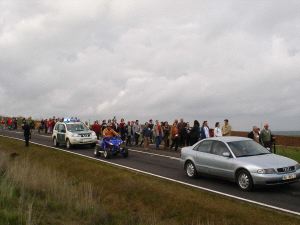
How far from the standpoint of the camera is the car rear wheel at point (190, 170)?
1626cm

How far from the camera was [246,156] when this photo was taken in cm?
1424

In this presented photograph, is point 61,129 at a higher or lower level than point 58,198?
higher

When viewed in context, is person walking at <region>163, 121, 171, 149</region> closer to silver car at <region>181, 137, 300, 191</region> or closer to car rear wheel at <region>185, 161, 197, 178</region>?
silver car at <region>181, 137, 300, 191</region>

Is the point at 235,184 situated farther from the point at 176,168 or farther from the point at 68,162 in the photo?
the point at 68,162

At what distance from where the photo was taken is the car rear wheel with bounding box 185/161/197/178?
640 inches

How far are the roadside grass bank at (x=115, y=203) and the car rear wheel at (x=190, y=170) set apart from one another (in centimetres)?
115

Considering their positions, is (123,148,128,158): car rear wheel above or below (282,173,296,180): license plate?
above

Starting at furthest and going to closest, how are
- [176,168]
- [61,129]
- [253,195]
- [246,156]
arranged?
[61,129], [176,168], [246,156], [253,195]

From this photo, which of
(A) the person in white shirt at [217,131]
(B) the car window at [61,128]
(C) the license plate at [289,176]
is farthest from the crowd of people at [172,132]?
(C) the license plate at [289,176]

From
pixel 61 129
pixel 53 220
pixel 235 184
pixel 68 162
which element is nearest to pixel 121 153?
pixel 68 162

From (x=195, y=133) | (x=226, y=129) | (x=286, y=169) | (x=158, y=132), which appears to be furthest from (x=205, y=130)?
(x=286, y=169)

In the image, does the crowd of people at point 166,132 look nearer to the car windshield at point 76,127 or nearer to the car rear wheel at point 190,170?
the car windshield at point 76,127

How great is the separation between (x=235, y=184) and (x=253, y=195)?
6.30ft

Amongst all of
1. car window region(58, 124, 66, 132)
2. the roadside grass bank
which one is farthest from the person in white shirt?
car window region(58, 124, 66, 132)
